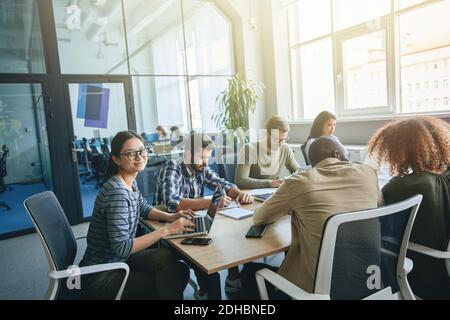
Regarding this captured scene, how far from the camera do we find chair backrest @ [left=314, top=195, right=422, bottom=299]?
1090 mm

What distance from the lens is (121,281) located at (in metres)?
1.45

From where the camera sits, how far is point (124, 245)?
1515 millimetres

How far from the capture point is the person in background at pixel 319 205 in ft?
4.02

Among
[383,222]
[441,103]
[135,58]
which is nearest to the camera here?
[383,222]

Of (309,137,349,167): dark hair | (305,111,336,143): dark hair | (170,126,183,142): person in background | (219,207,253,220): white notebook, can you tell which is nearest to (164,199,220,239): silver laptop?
(219,207,253,220): white notebook

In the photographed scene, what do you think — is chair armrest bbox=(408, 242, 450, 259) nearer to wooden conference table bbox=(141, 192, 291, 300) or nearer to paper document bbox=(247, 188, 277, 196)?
wooden conference table bbox=(141, 192, 291, 300)

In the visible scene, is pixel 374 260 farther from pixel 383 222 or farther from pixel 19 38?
pixel 19 38

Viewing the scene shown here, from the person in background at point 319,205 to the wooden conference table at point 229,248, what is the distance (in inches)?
4.9

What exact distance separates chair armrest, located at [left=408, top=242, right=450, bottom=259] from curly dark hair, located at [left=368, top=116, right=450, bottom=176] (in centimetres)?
33

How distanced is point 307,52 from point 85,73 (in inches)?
137

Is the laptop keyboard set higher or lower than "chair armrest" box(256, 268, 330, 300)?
higher

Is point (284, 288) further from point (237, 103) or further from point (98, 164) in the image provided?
point (237, 103)

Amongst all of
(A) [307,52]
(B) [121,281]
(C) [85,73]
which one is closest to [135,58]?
(C) [85,73]

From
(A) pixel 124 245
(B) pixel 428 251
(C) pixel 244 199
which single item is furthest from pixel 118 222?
(B) pixel 428 251
